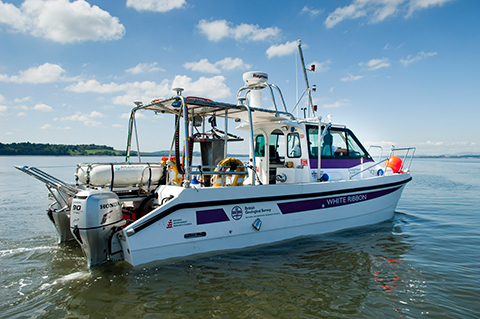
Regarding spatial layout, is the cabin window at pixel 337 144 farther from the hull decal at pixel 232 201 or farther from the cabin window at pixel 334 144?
the hull decal at pixel 232 201

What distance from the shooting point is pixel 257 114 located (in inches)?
237

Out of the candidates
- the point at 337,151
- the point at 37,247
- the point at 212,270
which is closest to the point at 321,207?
the point at 337,151

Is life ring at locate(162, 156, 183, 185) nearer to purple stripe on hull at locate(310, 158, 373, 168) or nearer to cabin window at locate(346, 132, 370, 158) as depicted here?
purple stripe on hull at locate(310, 158, 373, 168)

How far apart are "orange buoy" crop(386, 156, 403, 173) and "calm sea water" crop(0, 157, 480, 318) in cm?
219

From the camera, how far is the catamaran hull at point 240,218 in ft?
14.3

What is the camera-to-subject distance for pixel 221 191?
4863 millimetres

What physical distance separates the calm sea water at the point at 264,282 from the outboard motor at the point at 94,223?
26 cm

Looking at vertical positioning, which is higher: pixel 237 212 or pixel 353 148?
pixel 353 148

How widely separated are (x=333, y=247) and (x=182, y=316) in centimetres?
348

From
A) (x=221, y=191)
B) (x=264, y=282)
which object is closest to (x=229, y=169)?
(x=221, y=191)

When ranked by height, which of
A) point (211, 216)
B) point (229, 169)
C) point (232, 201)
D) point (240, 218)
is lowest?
point (240, 218)

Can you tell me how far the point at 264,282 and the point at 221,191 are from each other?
1527 mm

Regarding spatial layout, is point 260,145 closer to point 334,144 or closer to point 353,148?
point 334,144

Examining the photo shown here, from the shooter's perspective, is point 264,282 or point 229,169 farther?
point 229,169
